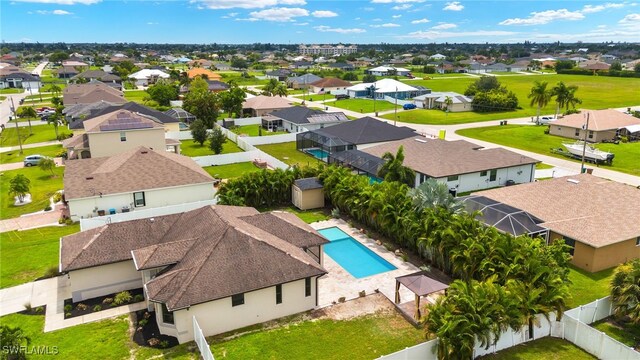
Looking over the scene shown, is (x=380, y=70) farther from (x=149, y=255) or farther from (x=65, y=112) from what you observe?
(x=149, y=255)

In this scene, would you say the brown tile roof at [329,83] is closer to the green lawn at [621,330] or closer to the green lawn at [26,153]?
the green lawn at [26,153]

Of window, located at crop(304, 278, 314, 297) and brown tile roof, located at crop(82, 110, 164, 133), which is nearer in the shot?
window, located at crop(304, 278, 314, 297)

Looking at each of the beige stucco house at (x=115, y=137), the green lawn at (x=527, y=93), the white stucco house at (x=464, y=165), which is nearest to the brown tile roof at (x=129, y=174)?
the beige stucco house at (x=115, y=137)

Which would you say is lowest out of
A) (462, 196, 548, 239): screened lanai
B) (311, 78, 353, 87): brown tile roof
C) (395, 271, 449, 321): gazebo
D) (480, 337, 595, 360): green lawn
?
(480, 337, 595, 360): green lawn

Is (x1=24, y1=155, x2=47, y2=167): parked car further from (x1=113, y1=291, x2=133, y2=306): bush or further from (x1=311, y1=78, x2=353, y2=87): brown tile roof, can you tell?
(x1=311, y1=78, x2=353, y2=87): brown tile roof

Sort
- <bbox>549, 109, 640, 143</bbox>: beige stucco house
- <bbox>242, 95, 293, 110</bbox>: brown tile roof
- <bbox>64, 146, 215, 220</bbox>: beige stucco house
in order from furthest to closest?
<bbox>242, 95, 293, 110</bbox>: brown tile roof < <bbox>549, 109, 640, 143</bbox>: beige stucco house < <bbox>64, 146, 215, 220</bbox>: beige stucco house

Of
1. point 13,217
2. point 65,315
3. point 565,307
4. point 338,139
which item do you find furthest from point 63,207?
point 565,307

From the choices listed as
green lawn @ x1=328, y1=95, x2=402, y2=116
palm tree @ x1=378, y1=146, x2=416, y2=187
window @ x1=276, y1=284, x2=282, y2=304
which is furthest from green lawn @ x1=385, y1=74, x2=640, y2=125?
window @ x1=276, y1=284, x2=282, y2=304
